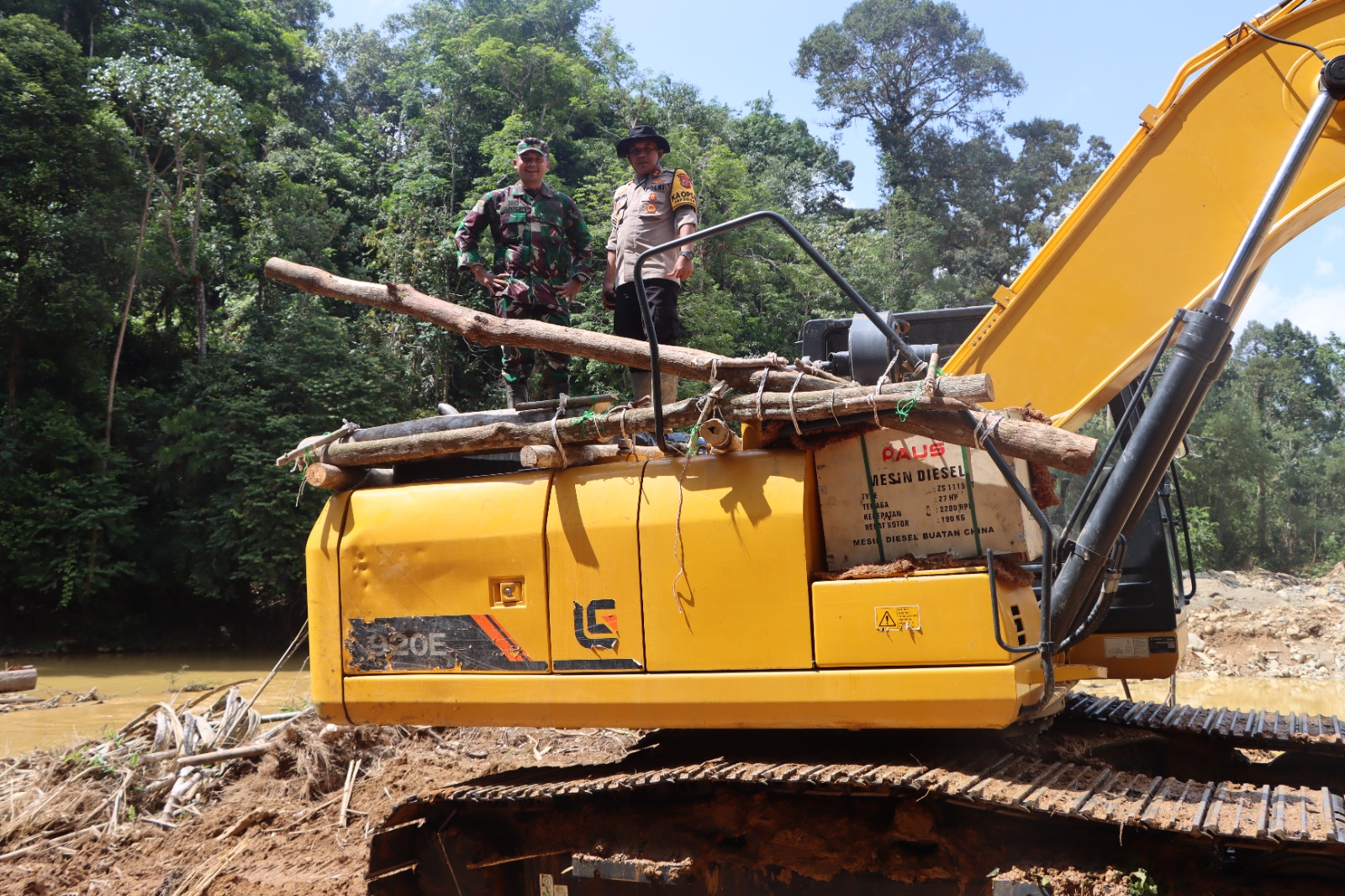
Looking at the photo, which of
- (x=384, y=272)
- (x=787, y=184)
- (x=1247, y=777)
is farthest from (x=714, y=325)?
(x=787, y=184)

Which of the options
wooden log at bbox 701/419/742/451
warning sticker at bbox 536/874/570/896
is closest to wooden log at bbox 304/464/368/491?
wooden log at bbox 701/419/742/451

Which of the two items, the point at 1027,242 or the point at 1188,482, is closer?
the point at 1188,482

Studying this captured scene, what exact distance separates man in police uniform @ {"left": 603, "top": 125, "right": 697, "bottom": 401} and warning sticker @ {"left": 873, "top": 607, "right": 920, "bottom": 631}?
236 centimetres

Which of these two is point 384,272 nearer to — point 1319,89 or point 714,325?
point 714,325

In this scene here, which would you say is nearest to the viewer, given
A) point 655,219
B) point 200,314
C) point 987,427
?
point 987,427

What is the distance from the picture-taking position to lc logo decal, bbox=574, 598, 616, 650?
12.2 feet

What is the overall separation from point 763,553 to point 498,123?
25.8m

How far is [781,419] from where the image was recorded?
3502 millimetres

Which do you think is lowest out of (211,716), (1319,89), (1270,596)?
(1270,596)

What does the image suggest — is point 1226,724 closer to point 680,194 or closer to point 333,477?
point 680,194

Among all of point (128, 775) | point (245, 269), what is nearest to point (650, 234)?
point (128, 775)

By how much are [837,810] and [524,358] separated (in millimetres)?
3436

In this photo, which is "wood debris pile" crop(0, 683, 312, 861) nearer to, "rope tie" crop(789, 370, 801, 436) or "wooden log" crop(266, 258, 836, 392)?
"wooden log" crop(266, 258, 836, 392)

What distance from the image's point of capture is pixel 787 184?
3428 cm
